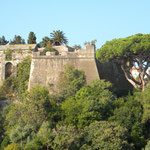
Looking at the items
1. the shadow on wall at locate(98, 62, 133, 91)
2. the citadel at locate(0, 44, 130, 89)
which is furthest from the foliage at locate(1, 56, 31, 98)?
the shadow on wall at locate(98, 62, 133, 91)

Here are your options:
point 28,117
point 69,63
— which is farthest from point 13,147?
point 69,63

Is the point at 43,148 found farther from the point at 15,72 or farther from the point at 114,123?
the point at 15,72

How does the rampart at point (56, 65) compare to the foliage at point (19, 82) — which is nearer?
the rampart at point (56, 65)

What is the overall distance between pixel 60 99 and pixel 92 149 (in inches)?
313

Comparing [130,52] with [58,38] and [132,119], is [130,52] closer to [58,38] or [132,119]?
[132,119]

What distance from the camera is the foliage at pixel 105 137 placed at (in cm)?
2327

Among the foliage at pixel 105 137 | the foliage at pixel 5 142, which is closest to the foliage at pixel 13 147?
the foliage at pixel 5 142

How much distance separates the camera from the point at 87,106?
86.4ft

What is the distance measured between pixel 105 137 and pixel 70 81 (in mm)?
8844

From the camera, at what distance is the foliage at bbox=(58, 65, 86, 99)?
2997cm

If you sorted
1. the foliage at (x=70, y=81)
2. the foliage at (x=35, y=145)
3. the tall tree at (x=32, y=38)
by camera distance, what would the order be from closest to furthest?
the foliage at (x=35, y=145), the foliage at (x=70, y=81), the tall tree at (x=32, y=38)

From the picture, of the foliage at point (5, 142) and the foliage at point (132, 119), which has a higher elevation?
the foliage at point (132, 119)

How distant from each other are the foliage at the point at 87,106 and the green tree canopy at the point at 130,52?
16.4ft

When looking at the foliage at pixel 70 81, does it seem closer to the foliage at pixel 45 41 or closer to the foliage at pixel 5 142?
the foliage at pixel 5 142
